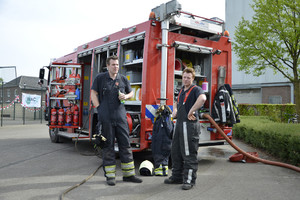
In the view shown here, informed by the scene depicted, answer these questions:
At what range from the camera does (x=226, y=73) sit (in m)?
6.61

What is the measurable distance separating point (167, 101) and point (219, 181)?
182 cm

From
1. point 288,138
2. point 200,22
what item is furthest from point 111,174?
point 288,138

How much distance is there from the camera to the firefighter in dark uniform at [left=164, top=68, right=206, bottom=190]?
4266 mm

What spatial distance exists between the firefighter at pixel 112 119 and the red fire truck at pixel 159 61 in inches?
33.7

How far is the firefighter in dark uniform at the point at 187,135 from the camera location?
4.27 metres

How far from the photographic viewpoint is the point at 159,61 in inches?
220

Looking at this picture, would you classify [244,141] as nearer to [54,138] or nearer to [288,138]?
[288,138]

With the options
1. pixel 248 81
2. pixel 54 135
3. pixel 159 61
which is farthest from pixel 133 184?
pixel 248 81

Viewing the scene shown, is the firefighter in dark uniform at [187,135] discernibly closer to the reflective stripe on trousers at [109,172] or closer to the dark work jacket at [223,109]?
the reflective stripe on trousers at [109,172]

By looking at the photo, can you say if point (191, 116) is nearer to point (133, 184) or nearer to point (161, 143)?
point (161, 143)

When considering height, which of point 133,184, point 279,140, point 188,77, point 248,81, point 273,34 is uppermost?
point 273,34

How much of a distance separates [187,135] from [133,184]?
1.18 metres

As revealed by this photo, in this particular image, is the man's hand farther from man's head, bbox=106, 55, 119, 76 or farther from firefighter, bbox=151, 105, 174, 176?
man's head, bbox=106, 55, 119, 76

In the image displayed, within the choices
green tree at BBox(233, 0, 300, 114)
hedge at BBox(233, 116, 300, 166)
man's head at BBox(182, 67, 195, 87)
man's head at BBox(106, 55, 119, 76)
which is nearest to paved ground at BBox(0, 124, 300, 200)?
hedge at BBox(233, 116, 300, 166)
